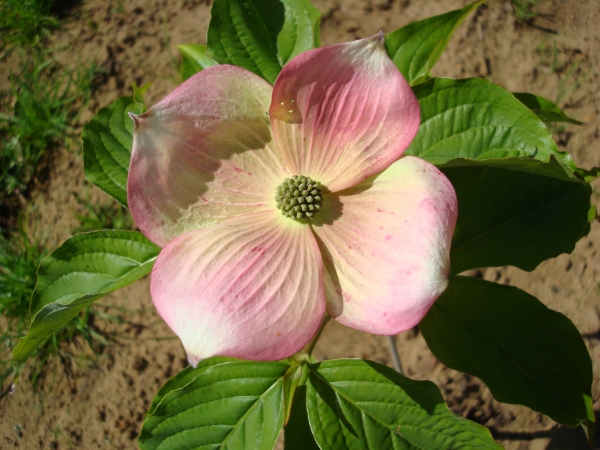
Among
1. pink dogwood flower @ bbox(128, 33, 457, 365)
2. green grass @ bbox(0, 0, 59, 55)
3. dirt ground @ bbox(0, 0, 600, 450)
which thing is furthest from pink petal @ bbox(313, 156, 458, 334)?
green grass @ bbox(0, 0, 59, 55)

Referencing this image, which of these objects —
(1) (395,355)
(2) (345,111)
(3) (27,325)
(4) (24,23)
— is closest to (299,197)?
(2) (345,111)

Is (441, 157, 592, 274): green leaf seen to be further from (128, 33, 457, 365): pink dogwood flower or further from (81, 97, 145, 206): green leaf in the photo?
(81, 97, 145, 206): green leaf

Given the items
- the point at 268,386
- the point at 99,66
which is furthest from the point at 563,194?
the point at 99,66

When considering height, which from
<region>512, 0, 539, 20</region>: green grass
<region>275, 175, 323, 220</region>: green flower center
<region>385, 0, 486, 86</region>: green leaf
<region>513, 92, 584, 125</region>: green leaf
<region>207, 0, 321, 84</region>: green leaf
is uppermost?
<region>207, 0, 321, 84</region>: green leaf

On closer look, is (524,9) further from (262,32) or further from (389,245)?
(389,245)

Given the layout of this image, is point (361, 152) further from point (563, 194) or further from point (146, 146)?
point (563, 194)

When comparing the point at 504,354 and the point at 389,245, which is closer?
the point at 389,245
